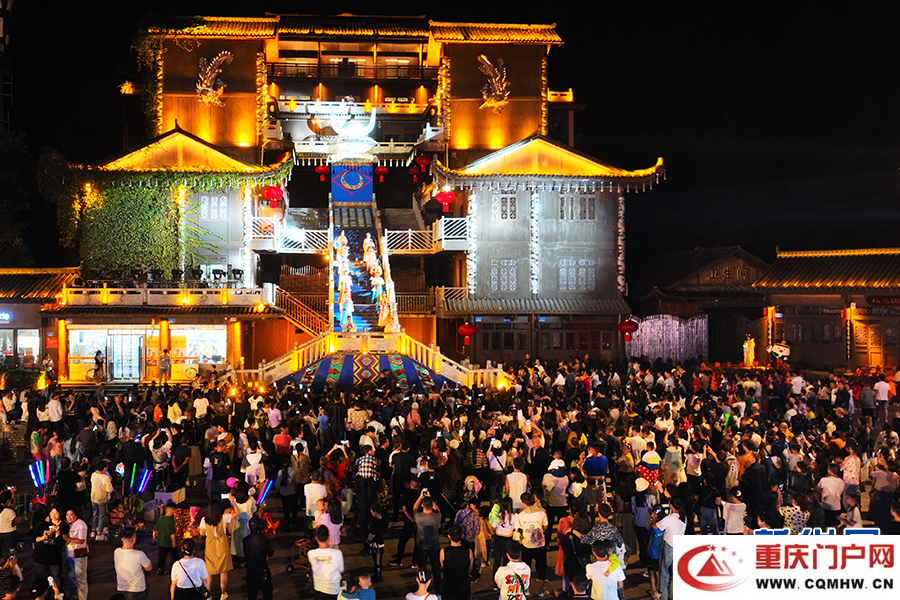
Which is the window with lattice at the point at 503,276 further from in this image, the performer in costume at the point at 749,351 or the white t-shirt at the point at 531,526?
the white t-shirt at the point at 531,526

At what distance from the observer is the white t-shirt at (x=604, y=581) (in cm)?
816

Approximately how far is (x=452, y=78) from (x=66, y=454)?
27.6 meters

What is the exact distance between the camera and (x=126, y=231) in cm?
3231

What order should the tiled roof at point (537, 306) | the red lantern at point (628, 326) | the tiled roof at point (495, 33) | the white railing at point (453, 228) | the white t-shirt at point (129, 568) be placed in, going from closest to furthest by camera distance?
the white t-shirt at point (129, 568) < the red lantern at point (628, 326) < the tiled roof at point (537, 306) < the white railing at point (453, 228) < the tiled roof at point (495, 33)

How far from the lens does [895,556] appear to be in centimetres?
884

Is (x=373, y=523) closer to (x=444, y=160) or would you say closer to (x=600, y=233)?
(x=600, y=233)

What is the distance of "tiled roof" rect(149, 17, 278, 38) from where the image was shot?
3675 cm

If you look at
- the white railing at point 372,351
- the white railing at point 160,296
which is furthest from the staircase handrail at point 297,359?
the white railing at point 160,296

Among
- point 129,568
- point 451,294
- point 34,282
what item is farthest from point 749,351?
point 129,568

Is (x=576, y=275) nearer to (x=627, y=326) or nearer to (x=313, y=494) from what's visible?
(x=627, y=326)

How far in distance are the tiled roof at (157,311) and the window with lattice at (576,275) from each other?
1224 cm

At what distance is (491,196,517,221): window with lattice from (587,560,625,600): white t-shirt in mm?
26771

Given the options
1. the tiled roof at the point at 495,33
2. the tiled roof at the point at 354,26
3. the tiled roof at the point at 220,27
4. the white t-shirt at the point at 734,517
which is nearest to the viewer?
the white t-shirt at the point at 734,517

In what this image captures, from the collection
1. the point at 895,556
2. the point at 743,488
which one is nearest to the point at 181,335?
the point at 743,488
